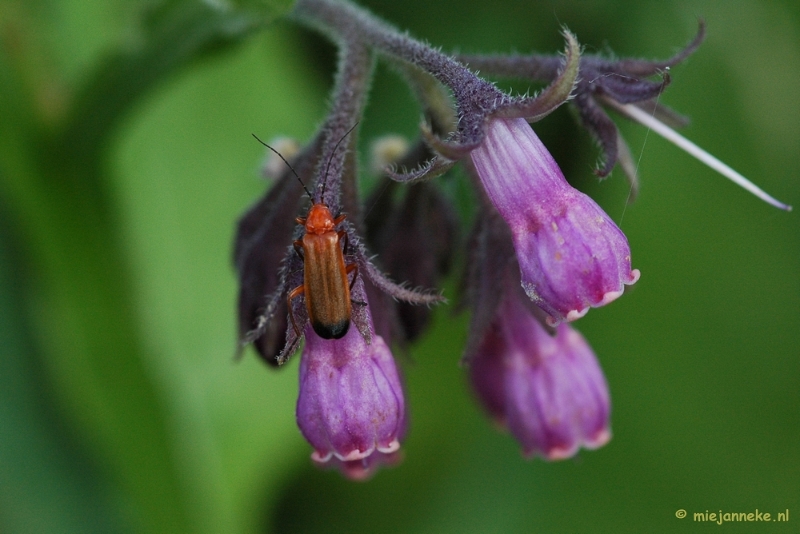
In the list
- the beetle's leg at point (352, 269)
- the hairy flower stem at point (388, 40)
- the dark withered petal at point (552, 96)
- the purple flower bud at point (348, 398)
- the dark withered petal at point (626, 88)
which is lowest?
the purple flower bud at point (348, 398)

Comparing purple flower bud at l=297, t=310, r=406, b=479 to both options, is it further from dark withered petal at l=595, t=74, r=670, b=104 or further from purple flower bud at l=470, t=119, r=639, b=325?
dark withered petal at l=595, t=74, r=670, b=104

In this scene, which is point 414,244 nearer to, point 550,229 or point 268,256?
point 268,256

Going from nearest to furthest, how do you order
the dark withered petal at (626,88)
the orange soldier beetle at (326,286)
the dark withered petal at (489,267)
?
1. the orange soldier beetle at (326,286)
2. the dark withered petal at (626,88)
3. the dark withered petal at (489,267)

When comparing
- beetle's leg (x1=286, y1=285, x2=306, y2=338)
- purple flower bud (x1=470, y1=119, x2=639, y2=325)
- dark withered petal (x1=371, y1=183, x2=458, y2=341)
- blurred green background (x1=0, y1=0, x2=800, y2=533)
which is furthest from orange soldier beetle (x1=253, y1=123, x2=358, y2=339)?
blurred green background (x1=0, y1=0, x2=800, y2=533)

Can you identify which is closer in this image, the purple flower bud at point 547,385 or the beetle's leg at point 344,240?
the beetle's leg at point 344,240

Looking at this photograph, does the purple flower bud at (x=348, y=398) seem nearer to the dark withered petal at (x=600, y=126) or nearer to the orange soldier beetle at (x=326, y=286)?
the orange soldier beetle at (x=326, y=286)

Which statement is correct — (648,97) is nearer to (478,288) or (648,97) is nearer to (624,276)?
(624,276)

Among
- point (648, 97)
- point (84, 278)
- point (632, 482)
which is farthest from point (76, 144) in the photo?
point (632, 482)

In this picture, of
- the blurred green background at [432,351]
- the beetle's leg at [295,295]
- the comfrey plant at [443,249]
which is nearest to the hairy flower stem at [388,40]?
the comfrey plant at [443,249]
